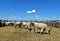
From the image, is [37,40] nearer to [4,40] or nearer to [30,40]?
[30,40]

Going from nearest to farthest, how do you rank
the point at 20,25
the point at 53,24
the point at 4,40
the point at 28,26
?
the point at 4,40, the point at 28,26, the point at 20,25, the point at 53,24

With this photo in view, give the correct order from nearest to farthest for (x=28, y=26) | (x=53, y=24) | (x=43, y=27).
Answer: (x=43, y=27), (x=28, y=26), (x=53, y=24)

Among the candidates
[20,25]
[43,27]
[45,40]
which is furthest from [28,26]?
[45,40]

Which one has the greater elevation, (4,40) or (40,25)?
(40,25)

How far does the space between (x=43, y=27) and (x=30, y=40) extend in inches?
252

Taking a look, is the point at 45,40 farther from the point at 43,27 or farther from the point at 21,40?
the point at 43,27

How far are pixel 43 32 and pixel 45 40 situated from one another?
6.33 metres

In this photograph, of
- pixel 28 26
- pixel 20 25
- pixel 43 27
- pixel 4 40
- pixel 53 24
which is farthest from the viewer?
pixel 53 24

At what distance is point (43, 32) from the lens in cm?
2303

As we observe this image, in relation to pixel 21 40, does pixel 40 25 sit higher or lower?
higher

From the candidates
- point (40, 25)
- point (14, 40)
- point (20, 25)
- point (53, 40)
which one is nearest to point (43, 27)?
point (40, 25)

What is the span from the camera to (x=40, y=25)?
22609 mm

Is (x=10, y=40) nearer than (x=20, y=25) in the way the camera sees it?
Yes

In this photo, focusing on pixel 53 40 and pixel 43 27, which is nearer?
pixel 53 40
